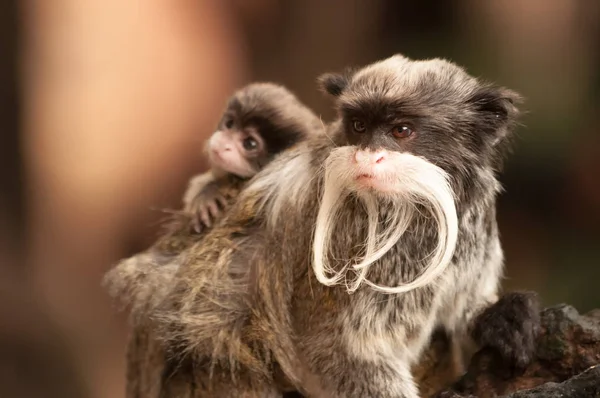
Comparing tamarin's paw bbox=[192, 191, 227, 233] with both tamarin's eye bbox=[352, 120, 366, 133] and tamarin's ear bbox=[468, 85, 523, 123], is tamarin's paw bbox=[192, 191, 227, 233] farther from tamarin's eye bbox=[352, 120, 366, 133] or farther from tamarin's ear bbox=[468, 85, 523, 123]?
tamarin's ear bbox=[468, 85, 523, 123]

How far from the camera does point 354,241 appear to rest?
6.84 feet

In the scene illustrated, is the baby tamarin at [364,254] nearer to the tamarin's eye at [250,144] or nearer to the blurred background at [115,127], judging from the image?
the tamarin's eye at [250,144]

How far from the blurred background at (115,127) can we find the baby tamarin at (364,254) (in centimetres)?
154

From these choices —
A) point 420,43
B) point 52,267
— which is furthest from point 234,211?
point 52,267

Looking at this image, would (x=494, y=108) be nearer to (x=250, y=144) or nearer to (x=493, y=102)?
(x=493, y=102)

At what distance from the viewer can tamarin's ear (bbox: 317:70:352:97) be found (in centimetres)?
213

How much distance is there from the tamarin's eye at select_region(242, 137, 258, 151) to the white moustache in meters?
0.68

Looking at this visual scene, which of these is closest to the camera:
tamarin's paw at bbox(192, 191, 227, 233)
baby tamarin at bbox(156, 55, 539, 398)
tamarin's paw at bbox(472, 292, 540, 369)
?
baby tamarin at bbox(156, 55, 539, 398)

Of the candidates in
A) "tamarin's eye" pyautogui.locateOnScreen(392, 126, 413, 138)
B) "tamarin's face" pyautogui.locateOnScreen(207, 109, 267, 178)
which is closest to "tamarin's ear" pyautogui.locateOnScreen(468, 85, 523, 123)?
"tamarin's eye" pyautogui.locateOnScreen(392, 126, 413, 138)

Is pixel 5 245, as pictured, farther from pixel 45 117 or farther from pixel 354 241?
pixel 354 241

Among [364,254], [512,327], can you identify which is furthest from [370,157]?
[512,327]

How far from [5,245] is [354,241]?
9.38 ft

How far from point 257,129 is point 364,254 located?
2.68 ft

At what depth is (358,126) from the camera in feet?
6.48
